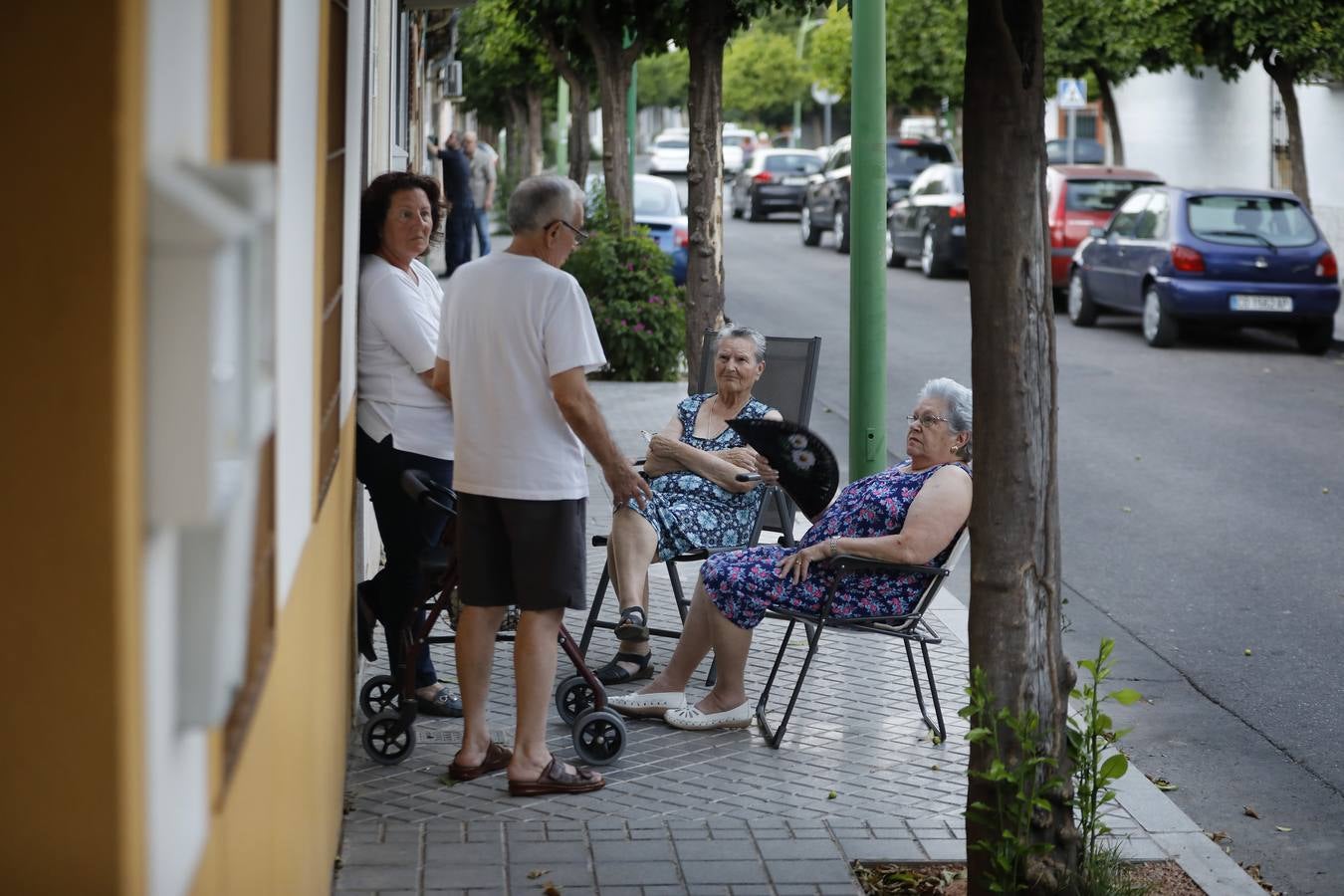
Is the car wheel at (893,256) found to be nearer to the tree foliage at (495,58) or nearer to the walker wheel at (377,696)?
the tree foliage at (495,58)

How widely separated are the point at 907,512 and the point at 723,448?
1.21 metres

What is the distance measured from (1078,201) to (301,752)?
20002 mm

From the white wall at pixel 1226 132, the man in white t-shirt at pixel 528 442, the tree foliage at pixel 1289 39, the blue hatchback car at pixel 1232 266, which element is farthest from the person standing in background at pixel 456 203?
the man in white t-shirt at pixel 528 442

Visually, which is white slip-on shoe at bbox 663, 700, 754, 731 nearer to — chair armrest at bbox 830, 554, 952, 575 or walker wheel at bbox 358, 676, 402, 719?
chair armrest at bbox 830, 554, 952, 575

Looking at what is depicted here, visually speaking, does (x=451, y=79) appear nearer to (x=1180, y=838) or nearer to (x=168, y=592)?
(x=1180, y=838)

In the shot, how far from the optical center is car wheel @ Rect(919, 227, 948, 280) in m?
25.8

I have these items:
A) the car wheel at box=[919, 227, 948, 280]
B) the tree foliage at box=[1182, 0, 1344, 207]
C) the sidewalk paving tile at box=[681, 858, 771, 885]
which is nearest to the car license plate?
the tree foliage at box=[1182, 0, 1344, 207]

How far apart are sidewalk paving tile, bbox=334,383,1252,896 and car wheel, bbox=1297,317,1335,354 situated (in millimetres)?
13007

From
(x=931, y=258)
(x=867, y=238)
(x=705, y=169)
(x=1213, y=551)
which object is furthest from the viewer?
(x=931, y=258)

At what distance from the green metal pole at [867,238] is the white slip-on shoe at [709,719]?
10.1ft

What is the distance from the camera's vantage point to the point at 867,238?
346 inches

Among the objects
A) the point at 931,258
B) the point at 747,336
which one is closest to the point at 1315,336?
the point at 931,258

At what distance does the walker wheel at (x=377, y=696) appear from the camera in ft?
18.8

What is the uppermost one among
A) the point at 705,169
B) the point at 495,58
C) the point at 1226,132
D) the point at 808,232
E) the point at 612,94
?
the point at 495,58
